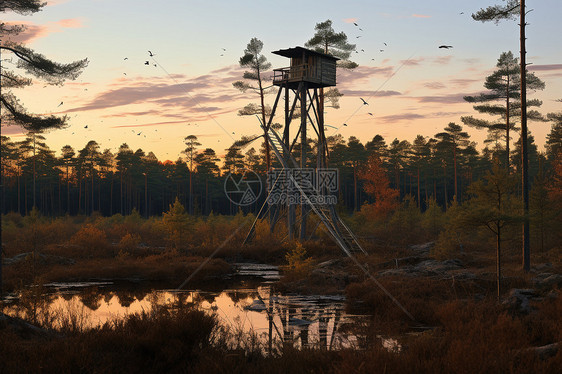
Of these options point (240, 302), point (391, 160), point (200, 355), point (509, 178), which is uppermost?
point (391, 160)

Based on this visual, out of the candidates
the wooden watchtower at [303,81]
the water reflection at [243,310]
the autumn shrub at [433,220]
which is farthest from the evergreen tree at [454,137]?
the water reflection at [243,310]

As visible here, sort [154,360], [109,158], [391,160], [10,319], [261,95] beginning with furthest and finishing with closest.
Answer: [109,158]
[391,160]
[261,95]
[10,319]
[154,360]

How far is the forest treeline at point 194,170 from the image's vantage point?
256 ft

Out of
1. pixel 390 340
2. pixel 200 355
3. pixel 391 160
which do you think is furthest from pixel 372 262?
pixel 391 160

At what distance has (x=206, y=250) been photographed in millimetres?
30422

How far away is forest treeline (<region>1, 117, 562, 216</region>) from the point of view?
78.0m

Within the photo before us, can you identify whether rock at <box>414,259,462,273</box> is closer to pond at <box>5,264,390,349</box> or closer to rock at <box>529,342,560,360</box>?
pond at <box>5,264,390,349</box>

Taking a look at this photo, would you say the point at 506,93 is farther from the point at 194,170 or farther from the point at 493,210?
the point at 194,170

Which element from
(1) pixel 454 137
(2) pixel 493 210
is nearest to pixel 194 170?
(1) pixel 454 137

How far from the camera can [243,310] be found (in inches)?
610

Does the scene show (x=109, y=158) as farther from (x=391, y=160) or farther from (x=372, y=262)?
(x=372, y=262)

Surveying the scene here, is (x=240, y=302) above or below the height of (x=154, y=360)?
below

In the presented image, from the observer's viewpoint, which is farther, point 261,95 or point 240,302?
point 261,95

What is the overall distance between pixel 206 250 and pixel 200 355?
878 inches
